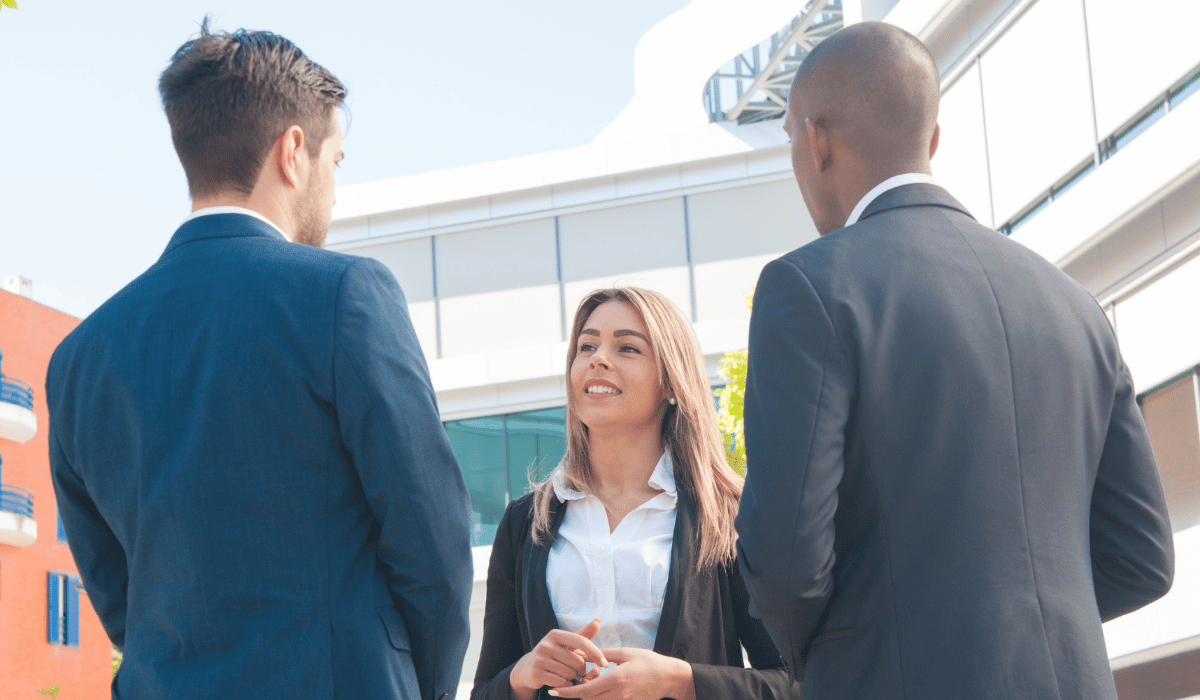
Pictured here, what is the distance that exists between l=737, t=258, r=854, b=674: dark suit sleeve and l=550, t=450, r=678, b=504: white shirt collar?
1630 mm

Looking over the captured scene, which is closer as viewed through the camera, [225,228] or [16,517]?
[225,228]

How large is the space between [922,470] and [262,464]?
1306 mm

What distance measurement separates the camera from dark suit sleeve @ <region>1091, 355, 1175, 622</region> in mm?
2531

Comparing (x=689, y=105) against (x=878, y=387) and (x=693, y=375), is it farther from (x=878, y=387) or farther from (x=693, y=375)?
(x=878, y=387)

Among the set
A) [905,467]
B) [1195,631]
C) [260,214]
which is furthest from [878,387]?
[1195,631]

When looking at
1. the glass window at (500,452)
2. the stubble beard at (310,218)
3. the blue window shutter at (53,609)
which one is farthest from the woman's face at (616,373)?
the blue window shutter at (53,609)

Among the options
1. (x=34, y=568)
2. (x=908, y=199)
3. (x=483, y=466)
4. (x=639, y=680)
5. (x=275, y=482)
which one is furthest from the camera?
(x=34, y=568)

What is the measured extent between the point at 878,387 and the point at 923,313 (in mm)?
175

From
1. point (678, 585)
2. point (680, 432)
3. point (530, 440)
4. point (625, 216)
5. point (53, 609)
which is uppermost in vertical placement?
point (625, 216)

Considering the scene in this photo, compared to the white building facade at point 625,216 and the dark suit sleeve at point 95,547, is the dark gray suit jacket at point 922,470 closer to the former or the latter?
the dark suit sleeve at point 95,547

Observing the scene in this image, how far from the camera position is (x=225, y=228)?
2650 mm

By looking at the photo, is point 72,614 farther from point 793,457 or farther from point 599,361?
point 793,457

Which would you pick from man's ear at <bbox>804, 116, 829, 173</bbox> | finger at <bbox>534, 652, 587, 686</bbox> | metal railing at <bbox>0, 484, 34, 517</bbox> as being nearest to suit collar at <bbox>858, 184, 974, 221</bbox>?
man's ear at <bbox>804, 116, 829, 173</bbox>

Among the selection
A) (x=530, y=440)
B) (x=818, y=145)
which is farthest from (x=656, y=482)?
(x=530, y=440)
